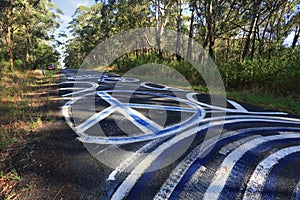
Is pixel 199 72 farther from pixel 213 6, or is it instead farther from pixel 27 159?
pixel 27 159

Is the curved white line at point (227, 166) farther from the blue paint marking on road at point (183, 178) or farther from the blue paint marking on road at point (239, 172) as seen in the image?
the blue paint marking on road at point (183, 178)

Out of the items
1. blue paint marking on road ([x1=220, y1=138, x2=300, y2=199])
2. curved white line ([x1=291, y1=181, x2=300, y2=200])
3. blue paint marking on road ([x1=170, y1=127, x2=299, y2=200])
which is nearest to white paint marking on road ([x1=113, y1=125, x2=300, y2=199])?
blue paint marking on road ([x1=170, y1=127, x2=299, y2=200])

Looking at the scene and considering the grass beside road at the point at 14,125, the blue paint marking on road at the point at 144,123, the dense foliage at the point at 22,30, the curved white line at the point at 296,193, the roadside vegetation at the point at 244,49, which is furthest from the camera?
the dense foliage at the point at 22,30

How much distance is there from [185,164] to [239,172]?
618 millimetres

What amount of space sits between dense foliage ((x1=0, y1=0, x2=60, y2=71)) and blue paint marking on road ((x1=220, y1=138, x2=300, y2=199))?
17.4m

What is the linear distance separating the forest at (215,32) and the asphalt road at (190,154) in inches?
204

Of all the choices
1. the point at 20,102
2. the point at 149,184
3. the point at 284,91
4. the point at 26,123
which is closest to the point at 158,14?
the point at 284,91

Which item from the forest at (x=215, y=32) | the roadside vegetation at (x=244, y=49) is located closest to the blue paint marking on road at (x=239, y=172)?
the roadside vegetation at (x=244, y=49)

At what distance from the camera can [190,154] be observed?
2369mm

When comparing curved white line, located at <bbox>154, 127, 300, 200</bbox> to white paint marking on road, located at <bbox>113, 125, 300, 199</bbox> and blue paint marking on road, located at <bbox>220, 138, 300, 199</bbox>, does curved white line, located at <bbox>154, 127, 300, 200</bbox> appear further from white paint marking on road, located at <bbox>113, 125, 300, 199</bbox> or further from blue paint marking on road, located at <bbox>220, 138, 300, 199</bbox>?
blue paint marking on road, located at <bbox>220, 138, 300, 199</bbox>

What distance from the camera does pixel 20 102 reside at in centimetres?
516

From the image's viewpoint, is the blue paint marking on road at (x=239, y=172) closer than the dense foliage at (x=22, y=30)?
Yes

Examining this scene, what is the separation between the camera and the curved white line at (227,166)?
5.53ft

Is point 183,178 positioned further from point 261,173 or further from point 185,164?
point 261,173
